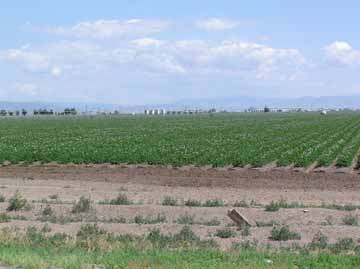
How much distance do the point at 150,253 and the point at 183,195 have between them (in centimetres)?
1218

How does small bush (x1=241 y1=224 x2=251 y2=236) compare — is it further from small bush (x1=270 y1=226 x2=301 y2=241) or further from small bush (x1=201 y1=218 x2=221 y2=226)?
small bush (x1=201 y1=218 x2=221 y2=226)

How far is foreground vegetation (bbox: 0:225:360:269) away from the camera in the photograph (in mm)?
9789

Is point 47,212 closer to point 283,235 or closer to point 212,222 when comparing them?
point 212,222

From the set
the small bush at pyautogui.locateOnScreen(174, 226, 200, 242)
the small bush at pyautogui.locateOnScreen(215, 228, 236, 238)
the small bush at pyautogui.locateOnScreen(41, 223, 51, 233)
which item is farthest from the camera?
the small bush at pyautogui.locateOnScreen(41, 223, 51, 233)

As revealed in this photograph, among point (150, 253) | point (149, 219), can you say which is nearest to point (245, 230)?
point (149, 219)

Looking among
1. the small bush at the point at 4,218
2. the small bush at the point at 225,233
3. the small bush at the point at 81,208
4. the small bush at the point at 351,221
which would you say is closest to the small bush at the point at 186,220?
the small bush at the point at 225,233

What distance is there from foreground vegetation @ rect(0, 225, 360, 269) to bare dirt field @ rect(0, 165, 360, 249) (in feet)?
3.01

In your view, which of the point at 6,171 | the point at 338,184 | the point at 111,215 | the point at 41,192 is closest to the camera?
the point at 111,215

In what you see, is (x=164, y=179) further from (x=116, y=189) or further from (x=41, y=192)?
(x=41, y=192)

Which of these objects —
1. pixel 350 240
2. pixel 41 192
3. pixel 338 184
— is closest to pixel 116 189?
pixel 41 192

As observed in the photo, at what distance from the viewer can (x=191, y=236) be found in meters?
13.4

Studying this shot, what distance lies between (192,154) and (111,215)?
2172 cm

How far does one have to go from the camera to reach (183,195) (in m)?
23.0

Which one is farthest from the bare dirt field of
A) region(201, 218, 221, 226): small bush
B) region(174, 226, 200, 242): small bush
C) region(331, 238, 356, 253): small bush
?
region(331, 238, 356, 253): small bush
